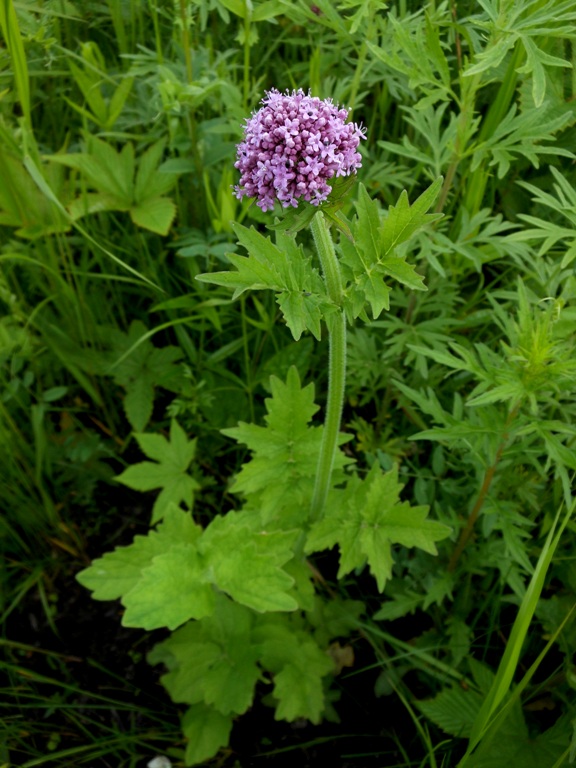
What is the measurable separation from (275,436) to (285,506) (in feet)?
0.73

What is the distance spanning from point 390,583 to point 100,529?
3.40ft

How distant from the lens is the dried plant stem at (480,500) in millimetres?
1663

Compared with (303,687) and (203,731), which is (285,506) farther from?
(203,731)

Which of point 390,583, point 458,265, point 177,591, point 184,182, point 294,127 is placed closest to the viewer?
point 294,127

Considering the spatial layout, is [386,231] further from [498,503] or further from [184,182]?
[184,182]

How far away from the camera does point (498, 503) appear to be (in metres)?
1.76

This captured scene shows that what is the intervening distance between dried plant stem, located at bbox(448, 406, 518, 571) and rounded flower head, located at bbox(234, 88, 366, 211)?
0.83 m

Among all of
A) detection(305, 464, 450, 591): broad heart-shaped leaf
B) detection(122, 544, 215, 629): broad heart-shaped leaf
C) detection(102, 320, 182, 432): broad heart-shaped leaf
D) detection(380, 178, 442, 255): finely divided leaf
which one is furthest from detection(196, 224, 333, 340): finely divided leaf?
detection(102, 320, 182, 432): broad heart-shaped leaf

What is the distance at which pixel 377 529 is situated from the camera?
1710mm

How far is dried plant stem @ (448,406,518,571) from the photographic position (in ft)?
5.46

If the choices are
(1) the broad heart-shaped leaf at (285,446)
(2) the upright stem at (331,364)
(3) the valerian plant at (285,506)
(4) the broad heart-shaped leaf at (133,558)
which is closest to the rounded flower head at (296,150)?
(3) the valerian plant at (285,506)

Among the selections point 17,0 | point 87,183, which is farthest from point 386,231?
point 17,0

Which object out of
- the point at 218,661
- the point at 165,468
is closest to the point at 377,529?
the point at 218,661

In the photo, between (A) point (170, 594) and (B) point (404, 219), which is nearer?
(B) point (404, 219)
